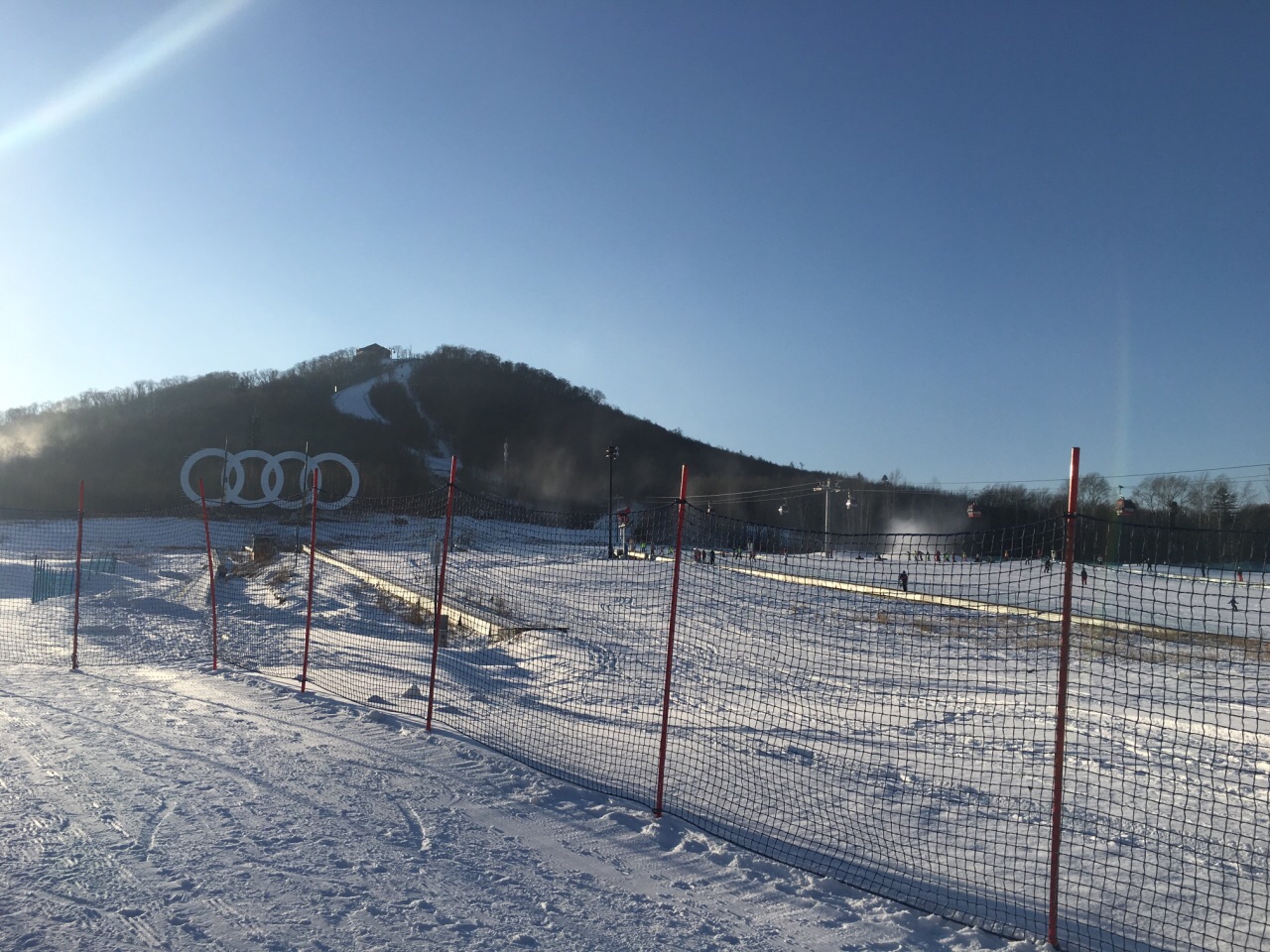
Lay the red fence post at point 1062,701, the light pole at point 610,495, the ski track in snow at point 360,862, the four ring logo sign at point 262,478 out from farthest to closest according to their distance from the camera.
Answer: the four ring logo sign at point 262,478, the light pole at point 610,495, the red fence post at point 1062,701, the ski track in snow at point 360,862

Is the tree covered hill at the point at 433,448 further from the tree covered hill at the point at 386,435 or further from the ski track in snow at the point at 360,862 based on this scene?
the ski track in snow at the point at 360,862

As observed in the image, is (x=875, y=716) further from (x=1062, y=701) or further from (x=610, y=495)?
(x=610, y=495)

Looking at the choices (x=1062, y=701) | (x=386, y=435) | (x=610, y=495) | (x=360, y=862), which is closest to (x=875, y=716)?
(x=1062, y=701)

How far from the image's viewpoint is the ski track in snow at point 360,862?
343 centimetres

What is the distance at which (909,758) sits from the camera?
7438 mm

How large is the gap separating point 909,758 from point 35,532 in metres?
48.1

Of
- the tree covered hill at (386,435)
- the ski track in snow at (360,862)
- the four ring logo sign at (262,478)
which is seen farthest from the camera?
the tree covered hill at (386,435)

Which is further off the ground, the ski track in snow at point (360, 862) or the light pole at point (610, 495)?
the light pole at point (610, 495)

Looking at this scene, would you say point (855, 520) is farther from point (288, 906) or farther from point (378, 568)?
point (288, 906)

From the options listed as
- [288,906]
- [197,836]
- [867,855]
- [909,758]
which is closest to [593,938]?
[288,906]

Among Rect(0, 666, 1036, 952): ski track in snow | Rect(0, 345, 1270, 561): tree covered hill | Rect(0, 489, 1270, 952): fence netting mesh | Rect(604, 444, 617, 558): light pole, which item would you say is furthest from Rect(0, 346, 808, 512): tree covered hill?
Rect(0, 666, 1036, 952): ski track in snow

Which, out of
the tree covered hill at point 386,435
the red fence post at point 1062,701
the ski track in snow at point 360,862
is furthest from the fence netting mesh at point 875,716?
the tree covered hill at point 386,435

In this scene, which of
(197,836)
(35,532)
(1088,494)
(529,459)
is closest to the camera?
(197,836)

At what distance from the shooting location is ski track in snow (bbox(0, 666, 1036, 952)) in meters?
3.43
